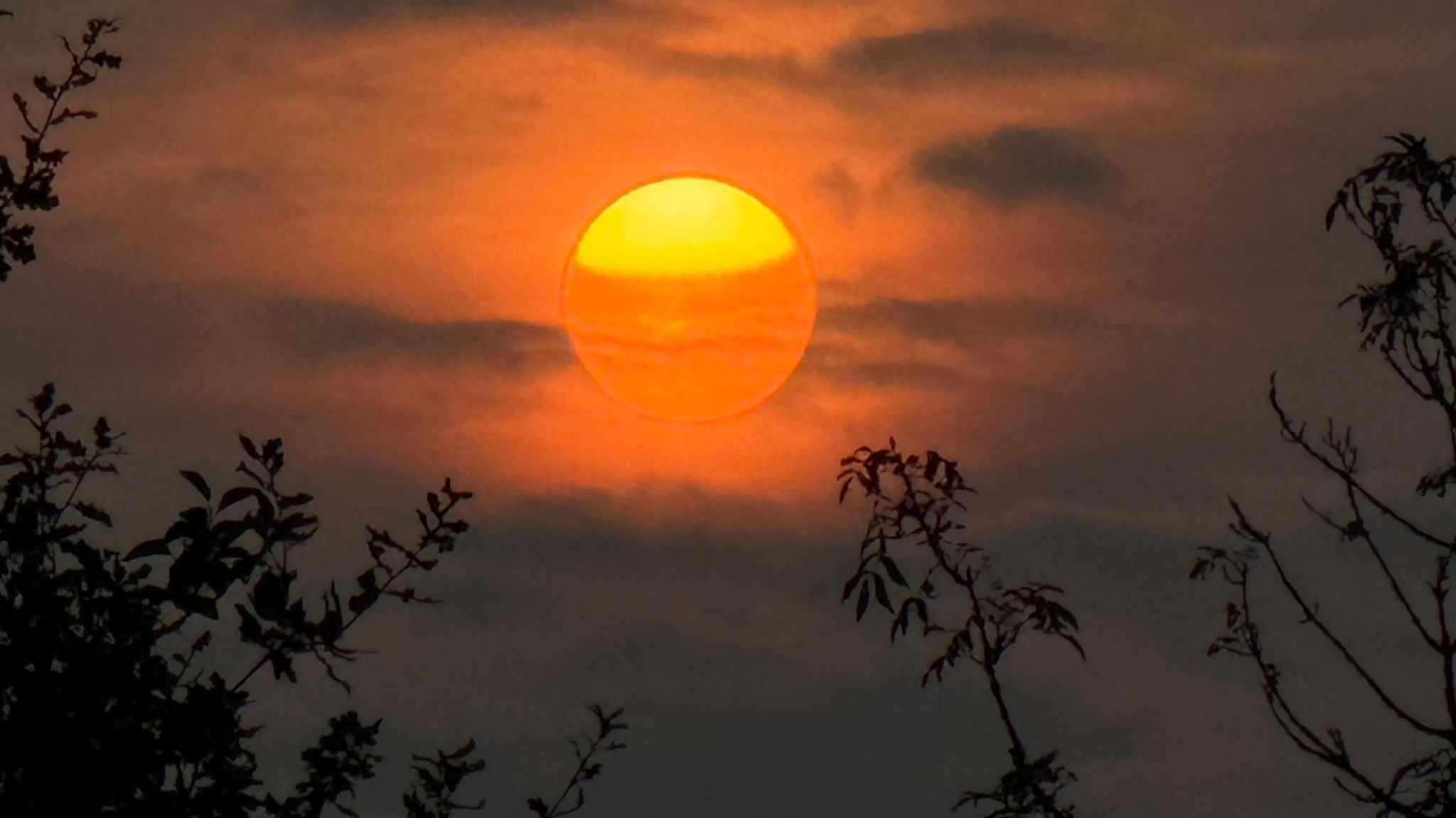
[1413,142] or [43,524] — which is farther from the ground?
[1413,142]

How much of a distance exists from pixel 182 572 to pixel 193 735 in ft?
2.37

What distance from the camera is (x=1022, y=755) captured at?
8656 millimetres

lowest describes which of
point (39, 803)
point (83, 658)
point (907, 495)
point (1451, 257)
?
point (39, 803)

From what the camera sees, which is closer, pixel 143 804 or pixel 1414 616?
pixel 143 804

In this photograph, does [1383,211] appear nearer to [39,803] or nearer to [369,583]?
[369,583]

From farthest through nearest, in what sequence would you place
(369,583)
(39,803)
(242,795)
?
(369,583)
(242,795)
(39,803)

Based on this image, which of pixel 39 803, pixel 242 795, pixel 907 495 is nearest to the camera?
pixel 39 803

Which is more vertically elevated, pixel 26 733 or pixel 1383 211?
pixel 1383 211

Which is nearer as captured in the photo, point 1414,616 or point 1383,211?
point 1414,616

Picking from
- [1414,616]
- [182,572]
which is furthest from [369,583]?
[1414,616]

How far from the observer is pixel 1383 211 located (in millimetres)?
9727

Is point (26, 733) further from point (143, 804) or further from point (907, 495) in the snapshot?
point (907, 495)

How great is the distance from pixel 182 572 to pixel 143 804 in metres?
0.98

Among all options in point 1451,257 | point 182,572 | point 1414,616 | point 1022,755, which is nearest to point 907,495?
point 1022,755
